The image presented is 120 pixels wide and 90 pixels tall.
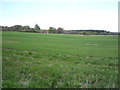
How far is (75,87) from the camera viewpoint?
11.8 ft

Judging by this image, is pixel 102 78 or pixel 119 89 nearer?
pixel 119 89

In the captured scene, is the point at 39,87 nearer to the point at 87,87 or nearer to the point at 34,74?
the point at 34,74

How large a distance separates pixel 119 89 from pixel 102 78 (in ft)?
2.70

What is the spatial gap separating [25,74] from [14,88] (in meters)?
1.07

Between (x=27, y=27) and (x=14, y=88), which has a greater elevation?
(x=27, y=27)

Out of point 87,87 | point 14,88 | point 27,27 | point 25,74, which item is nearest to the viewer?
point 14,88

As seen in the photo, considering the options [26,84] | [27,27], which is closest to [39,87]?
[26,84]

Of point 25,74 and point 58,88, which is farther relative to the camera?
point 25,74

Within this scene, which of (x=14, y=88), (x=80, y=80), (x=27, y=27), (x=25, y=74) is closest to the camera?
(x=14, y=88)

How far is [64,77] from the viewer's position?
430 cm

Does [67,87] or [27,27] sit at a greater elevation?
[27,27]

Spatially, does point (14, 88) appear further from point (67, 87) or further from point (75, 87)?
point (75, 87)

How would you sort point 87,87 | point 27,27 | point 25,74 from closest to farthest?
point 87,87 → point 25,74 → point 27,27

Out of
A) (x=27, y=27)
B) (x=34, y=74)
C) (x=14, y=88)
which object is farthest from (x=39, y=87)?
(x=27, y=27)
